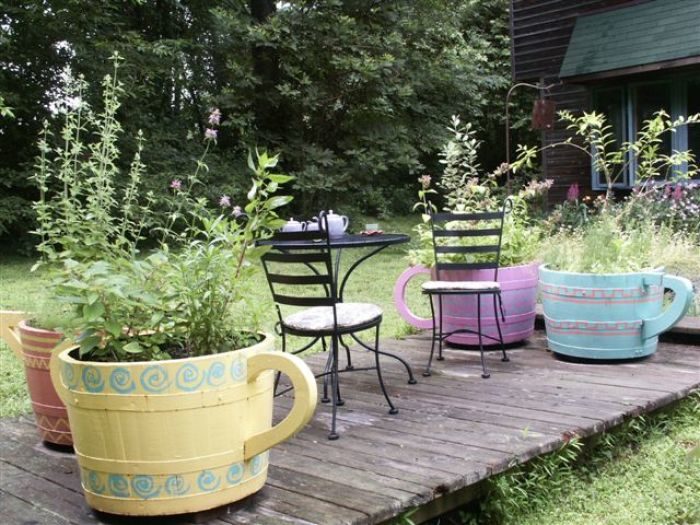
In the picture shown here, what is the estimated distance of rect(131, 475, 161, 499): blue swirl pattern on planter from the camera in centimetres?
207

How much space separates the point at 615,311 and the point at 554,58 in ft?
30.1

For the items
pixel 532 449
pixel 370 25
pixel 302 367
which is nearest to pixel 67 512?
pixel 302 367

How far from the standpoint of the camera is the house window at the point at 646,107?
10219mm

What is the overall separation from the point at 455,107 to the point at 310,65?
4.25 meters

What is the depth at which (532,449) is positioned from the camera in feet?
8.77

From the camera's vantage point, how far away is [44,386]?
2.79 m

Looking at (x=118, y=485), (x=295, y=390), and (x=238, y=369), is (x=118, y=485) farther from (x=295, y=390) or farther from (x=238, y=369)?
(x=295, y=390)

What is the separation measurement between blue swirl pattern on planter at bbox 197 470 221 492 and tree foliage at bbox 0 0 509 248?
→ 9.60m

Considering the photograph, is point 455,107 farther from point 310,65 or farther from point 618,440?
point 618,440

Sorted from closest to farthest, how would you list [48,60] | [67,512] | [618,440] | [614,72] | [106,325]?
[106,325] → [67,512] → [618,440] → [614,72] → [48,60]

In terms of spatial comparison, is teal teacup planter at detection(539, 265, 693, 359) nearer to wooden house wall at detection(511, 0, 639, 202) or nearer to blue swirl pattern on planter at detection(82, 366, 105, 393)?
blue swirl pattern on planter at detection(82, 366, 105, 393)

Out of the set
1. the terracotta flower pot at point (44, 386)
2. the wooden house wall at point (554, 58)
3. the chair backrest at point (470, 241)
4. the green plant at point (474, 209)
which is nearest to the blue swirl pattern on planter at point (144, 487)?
the terracotta flower pot at point (44, 386)

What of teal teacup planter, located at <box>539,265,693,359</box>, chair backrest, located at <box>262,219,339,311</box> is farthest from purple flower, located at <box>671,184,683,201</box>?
chair backrest, located at <box>262,219,339,311</box>

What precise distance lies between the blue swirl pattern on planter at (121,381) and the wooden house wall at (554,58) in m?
10.6
